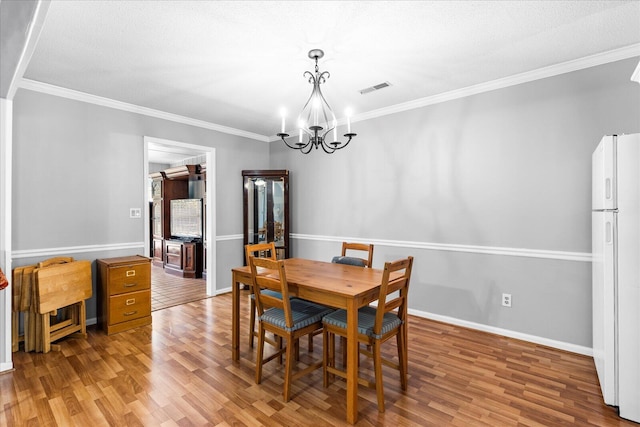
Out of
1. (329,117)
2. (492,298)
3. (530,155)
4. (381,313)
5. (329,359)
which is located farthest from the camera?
(329,117)

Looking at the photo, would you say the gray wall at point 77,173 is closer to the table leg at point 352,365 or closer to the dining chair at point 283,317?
the dining chair at point 283,317

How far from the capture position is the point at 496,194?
10.4ft

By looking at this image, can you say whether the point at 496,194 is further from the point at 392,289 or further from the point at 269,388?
the point at 269,388

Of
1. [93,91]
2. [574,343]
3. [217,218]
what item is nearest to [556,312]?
[574,343]

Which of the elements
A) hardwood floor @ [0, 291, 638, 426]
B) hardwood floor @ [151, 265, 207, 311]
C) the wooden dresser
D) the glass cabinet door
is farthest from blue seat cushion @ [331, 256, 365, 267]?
hardwood floor @ [151, 265, 207, 311]

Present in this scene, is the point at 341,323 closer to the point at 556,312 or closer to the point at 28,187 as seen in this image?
the point at 556,312

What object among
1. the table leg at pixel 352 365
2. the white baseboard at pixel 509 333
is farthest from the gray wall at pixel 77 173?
the white baseboard at pixel 509 333

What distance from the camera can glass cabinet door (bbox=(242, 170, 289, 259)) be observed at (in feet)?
16.5

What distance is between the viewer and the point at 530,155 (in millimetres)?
2986

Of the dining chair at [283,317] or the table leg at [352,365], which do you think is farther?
the dining chair at [283,317]

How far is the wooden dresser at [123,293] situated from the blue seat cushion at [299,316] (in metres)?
1.98

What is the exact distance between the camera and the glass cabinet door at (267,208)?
5035 millimetres

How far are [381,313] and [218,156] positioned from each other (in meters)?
3.76

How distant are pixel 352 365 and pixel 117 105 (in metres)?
3.90
